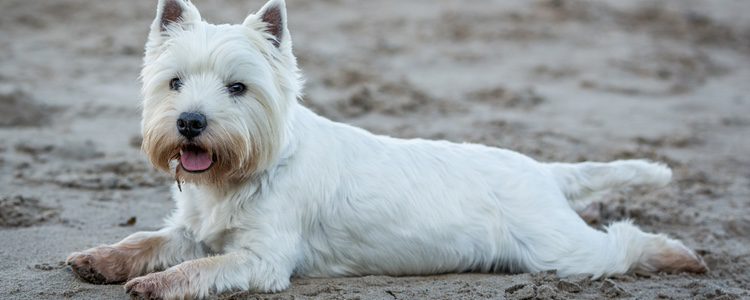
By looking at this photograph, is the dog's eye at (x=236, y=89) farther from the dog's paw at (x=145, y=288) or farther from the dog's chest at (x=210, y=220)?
the dog's paw at (x=145, y=288)

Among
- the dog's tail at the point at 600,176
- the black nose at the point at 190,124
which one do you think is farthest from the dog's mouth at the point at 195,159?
the dog's tail at the point at 600,176

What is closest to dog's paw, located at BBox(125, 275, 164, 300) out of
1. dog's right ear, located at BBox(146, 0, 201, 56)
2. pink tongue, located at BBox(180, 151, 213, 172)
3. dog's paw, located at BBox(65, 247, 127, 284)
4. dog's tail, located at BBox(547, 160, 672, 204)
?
dog's paw, located at BBox(65, 247, 127, 284)

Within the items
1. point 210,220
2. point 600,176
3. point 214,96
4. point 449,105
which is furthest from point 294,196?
point 449,105

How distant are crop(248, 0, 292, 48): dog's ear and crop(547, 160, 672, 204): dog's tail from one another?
1986 millimetres

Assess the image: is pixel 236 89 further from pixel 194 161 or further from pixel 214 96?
pixel 194 161

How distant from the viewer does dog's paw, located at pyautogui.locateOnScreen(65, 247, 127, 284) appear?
5.03 metres

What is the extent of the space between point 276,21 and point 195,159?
0.88m

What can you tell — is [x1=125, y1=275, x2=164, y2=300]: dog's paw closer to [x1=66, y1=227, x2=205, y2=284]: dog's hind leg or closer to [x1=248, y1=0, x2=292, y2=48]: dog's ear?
[x1=66, y1=227, x2=205, y2=284]: dog's hind leg

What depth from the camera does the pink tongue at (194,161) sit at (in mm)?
4770

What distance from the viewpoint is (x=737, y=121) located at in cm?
1055

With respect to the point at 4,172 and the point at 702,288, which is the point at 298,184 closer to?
the point at 702,288

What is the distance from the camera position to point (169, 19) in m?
5.13

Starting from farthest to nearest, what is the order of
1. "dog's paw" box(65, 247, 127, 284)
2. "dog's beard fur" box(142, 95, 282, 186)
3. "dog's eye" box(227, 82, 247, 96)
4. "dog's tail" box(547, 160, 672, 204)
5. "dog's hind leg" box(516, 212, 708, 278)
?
1. "dog's tail" box(547, 160, 672, 204)
2. "dog's hind leg" box(516, 212, 708, 278)
3. "dog's paw" box(65, 247, 127, 284)
4. "dog's eye" box(227, 82, 247, 96)
5. "dog's beard fur" box(142, 95, 282, 186)

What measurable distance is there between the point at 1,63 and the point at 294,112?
22.5 ft
